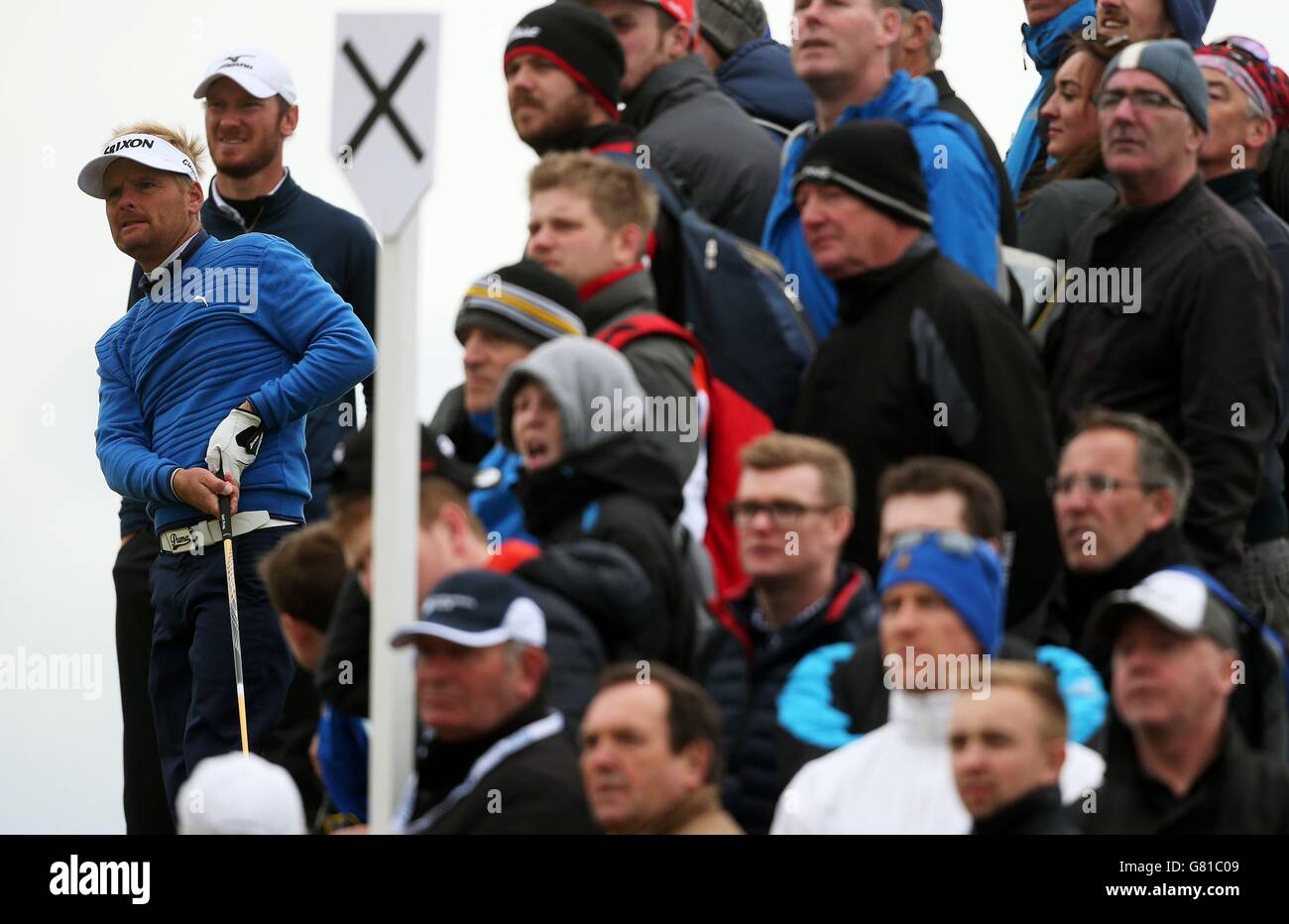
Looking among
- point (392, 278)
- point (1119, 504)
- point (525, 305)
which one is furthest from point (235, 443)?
point (1119, 504)

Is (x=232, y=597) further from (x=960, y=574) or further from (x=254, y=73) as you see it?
(x=960, y=574)

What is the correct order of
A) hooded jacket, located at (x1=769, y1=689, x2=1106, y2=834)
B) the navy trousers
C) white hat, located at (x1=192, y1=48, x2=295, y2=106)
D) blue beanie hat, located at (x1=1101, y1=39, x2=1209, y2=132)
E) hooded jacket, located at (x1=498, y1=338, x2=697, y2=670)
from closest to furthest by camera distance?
hooded jacket, located at (x1=769, y1=689, x2=1106, y2=834) < hooded jacket, located at (x1=498, y1=338, x2=697, y2=670) < blue beanie hat, located at (x1=1101, y1=39, x2=1209, y2=132) < the navy trousers < white hat, located at (x1=192, y1=48, x2=295, y2=106)

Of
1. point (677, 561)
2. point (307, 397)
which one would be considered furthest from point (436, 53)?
point (307, 397)

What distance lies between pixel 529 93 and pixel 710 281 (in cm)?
104

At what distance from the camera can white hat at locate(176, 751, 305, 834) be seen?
23.3 feet

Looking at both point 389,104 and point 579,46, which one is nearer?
point 389,104

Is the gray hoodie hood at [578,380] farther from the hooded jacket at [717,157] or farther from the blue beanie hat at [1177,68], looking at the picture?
the blue beanie hat at [1177,68]

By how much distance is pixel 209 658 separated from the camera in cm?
1045

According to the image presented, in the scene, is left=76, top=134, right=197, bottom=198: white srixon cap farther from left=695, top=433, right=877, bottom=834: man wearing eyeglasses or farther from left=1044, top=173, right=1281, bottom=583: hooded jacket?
left=695, top=433, right=877, bottom=834: man wearing eyeglasses

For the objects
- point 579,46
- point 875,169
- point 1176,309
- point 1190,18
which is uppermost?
point 1190,18

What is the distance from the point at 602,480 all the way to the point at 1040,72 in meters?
4.13

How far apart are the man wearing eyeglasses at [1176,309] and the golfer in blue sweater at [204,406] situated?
3188 millimetres

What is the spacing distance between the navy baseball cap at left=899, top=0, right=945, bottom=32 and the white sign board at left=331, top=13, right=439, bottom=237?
132 inches

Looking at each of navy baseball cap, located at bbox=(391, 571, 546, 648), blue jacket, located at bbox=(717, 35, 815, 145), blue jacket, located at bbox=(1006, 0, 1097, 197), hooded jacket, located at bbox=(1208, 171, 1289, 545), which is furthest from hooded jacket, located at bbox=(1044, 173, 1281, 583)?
navy baseball cap, located at bbox=(391, 571, 546, 648)
